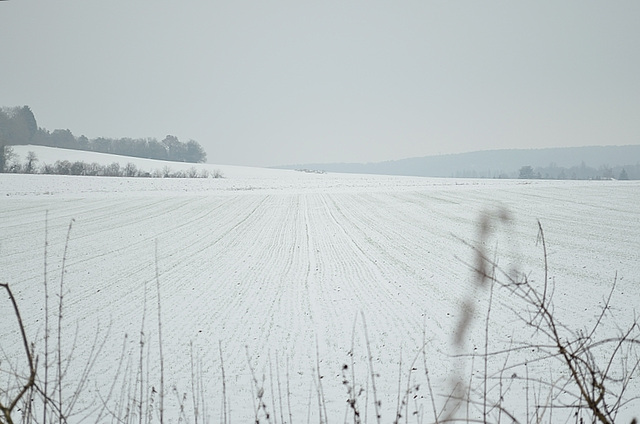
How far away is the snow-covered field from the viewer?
6605mm

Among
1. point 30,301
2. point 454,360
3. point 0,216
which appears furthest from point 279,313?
point 0,216

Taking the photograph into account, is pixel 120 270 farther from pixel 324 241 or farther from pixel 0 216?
pixel 0 216

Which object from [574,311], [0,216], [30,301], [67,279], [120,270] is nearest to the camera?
[574,311]

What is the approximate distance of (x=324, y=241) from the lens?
60.3 ft

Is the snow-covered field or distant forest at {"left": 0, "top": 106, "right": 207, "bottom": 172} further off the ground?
distant forest at {"left": 0, "top": 106, "right": 207, "bottom": 172}

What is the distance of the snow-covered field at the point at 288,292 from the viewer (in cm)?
661

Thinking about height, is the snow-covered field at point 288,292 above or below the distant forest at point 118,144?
below

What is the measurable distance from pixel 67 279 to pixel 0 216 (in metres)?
15.6

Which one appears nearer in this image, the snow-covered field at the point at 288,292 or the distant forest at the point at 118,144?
the snow-covered field at the point at 288,292

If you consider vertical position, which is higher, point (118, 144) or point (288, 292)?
point (118, 144)

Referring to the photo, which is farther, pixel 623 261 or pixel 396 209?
pixel 396 209

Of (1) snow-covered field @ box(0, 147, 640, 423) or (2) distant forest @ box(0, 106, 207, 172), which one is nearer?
(1) snow-covered field @ box(0, 147, 640, 423)

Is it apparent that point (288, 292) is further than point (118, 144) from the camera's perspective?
No

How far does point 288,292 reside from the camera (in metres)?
11.5
